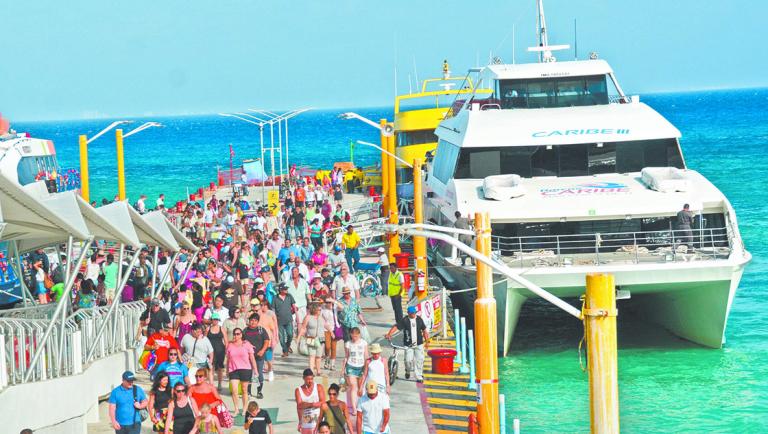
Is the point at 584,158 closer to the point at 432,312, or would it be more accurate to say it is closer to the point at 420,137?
the point at 432,312

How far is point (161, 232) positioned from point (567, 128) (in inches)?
355

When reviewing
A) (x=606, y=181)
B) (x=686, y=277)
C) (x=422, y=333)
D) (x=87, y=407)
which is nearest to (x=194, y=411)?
(x=87, y=407)

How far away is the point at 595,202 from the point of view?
22.7 m

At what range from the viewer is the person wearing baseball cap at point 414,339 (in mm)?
19094

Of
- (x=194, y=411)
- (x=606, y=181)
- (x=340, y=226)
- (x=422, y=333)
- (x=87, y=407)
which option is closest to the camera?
(x=194, y=411)

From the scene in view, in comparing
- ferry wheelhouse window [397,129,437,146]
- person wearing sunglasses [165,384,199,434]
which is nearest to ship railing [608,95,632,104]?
ferry wheelhouse window [397,129,437,146]

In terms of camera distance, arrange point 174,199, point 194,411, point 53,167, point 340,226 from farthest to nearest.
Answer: point 174,199 → point 53,167 → point 340,226 → point 194,411

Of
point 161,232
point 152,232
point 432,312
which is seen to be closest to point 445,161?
point 432,312

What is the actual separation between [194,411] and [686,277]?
10.5m

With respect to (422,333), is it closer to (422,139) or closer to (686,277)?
(686,277)

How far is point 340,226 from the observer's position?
1372 inches

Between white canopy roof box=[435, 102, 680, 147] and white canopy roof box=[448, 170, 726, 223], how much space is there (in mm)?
1428

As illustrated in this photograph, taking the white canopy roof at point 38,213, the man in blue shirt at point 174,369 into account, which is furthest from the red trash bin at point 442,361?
the white canopy roof at point 38,213

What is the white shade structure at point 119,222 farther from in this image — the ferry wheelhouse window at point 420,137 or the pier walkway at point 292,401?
the ferry wheelhouse window at point 420,137
